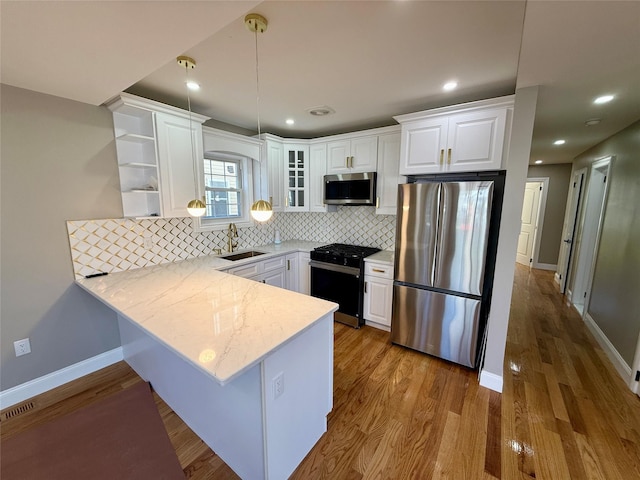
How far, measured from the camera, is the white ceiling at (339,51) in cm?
117

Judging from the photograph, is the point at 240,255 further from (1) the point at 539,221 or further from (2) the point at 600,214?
(1) the point at 539,221

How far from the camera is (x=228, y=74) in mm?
2055

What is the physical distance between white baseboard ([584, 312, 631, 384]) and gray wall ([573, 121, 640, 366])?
0.15ft

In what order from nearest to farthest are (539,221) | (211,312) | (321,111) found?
(211,312) → (321,111) → (539,221)

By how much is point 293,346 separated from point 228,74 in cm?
206

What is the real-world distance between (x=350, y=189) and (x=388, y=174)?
0.50 metres


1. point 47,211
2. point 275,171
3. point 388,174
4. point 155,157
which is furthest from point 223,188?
point 388,174

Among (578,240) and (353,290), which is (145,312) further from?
(578,240)

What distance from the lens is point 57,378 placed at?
7.34 feet

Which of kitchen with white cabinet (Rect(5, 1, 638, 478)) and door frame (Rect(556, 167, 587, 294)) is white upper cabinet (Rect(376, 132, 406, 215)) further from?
door frame (Rect(556, 167, 587, 294))

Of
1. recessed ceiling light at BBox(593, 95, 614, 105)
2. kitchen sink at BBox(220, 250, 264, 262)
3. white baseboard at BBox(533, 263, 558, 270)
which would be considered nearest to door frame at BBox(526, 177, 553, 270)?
white baseboard at BBox(533, 263, 558, 270)

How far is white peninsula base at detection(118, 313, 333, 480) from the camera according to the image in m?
1.34

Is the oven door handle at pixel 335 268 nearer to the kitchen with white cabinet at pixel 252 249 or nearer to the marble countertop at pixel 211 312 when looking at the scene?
the kitchen with white cabinet at pixel 252 249

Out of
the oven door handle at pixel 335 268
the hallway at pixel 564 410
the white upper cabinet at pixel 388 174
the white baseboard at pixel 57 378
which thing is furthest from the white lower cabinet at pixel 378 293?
the white baseboard at pixel 57 378
